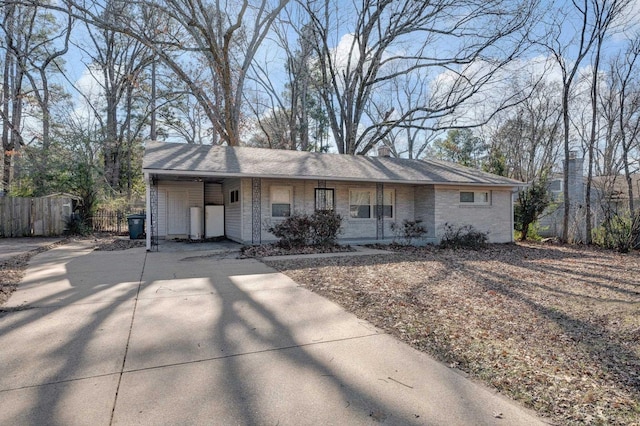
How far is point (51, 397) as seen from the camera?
2.54m

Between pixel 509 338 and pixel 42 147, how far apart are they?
78.6 ft

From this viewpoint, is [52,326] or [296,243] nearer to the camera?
[52,326]

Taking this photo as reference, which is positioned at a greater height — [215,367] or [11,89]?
[11,89]

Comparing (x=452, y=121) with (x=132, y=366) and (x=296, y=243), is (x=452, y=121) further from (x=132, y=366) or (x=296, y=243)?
(x=132, y=366)

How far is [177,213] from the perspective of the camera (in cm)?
1398

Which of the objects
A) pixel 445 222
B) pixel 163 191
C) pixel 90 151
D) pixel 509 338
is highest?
pixel 90 151

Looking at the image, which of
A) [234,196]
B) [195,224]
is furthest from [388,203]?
[195,224]

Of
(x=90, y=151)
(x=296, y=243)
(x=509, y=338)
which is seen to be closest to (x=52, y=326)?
(x=509, y=338)

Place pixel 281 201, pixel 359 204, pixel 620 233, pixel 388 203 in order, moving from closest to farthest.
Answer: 1. pixel 620 233
2. pixel 281 201
3. pixel 359 204
4. pixel 388 203

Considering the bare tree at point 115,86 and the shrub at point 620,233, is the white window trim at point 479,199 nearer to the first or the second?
the shrub at point 620,233

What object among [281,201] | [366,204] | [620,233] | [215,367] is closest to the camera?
[215,367]

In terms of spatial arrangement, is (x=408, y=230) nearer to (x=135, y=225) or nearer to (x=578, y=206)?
(x=578, y=206)

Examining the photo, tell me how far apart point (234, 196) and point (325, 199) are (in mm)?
3283

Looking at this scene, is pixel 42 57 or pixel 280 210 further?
pixel 42 57
